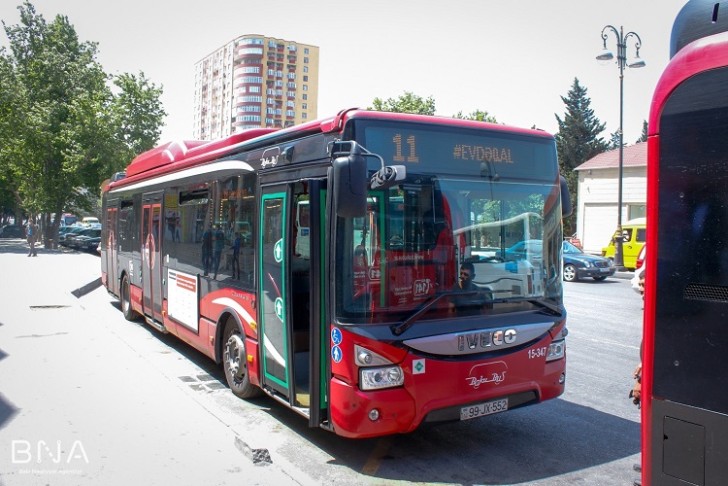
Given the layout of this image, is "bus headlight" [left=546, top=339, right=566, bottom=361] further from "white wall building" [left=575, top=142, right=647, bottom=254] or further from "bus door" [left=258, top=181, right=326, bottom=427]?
"white wall building" [left=575, top=142, right=647, bottom=254]

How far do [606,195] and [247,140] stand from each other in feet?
125

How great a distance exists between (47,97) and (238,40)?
66911mm

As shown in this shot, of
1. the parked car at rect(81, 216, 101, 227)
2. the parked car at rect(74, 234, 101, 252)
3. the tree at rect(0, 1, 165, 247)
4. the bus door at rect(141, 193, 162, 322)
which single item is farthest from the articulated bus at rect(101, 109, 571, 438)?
the parked car at rect(81, 216, 101, 227)

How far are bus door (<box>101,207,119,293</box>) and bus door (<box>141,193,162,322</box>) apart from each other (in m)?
2.82

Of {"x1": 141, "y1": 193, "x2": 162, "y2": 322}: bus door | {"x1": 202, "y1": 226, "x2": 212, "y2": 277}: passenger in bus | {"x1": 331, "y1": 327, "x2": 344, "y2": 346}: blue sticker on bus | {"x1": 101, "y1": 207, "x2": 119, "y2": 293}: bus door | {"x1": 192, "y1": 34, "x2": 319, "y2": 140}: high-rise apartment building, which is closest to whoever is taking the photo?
{"x1": 331, "y1": 327, "x2": 344, "y2": 346}: blue sticker on bus

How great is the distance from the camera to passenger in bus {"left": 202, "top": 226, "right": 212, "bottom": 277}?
7547 millimetres

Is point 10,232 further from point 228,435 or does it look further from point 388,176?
point 388,176

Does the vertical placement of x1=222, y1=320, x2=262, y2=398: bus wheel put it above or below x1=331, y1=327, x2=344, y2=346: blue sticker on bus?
below

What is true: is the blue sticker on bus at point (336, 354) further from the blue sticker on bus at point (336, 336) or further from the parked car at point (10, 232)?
the parked car at point (10, 232)

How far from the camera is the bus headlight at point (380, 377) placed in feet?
15.3

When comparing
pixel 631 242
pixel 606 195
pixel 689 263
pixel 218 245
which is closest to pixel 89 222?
pixel 606 195

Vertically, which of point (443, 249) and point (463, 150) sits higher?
point (463, 150)

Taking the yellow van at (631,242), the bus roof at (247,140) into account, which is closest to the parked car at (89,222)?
the yellow van at (631,242)

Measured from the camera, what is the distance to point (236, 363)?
6.82m
